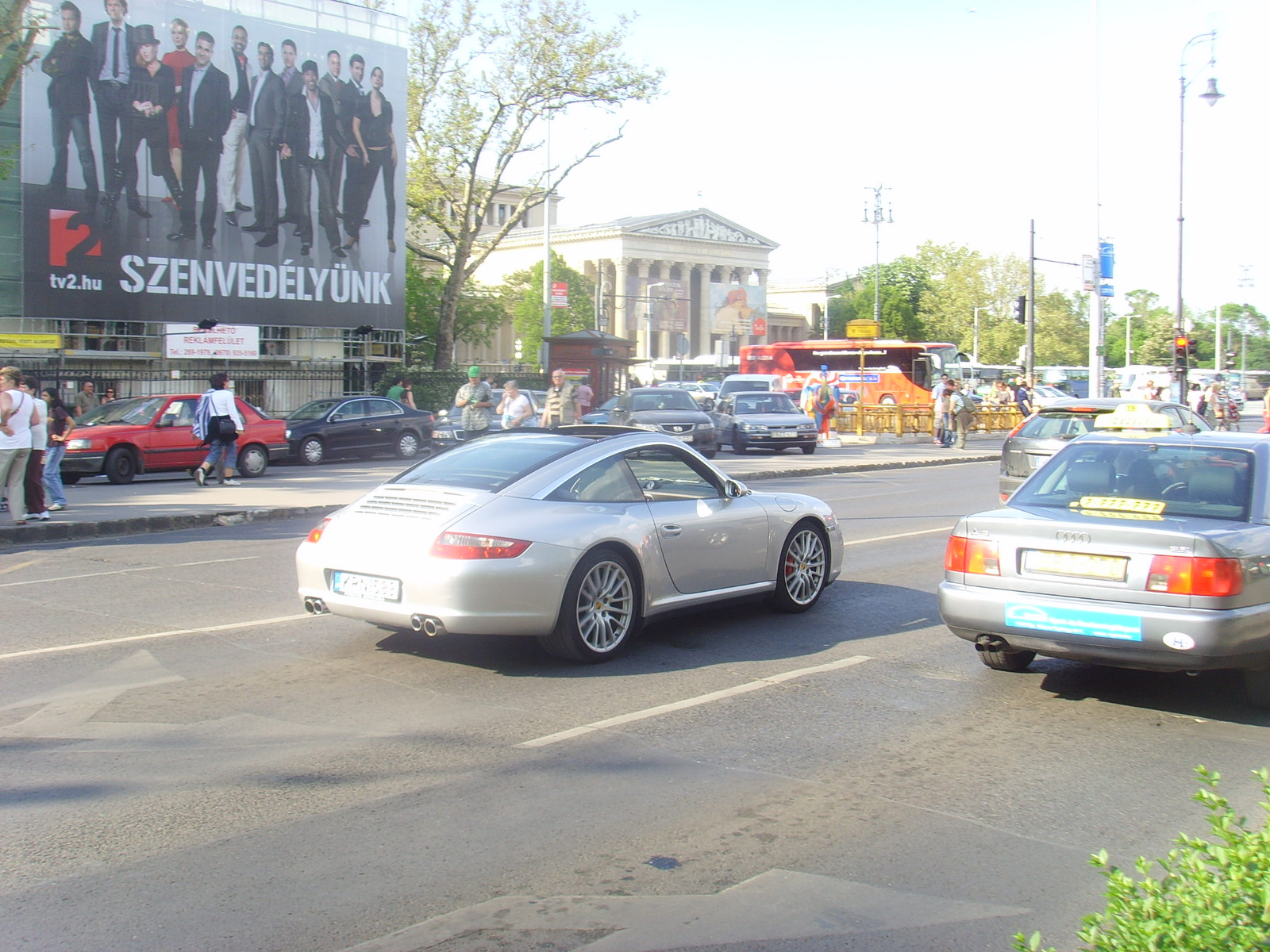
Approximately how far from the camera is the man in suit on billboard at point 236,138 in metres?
36.4

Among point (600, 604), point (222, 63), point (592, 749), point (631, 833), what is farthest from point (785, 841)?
point (222, 63)

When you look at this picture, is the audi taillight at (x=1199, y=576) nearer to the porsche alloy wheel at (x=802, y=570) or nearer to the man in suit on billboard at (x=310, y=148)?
the porsche alloy wheel at (x=802, y=570)

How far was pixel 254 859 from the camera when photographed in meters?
4.23

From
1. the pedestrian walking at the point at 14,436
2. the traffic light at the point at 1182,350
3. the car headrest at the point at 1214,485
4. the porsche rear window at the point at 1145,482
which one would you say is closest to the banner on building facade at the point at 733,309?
the traffic light at the point at 1182,350

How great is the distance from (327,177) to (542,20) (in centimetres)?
972

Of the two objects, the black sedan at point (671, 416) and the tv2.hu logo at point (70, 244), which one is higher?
the tv2.hu logo at point (70, 244)

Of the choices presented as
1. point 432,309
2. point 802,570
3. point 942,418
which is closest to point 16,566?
point 802,570

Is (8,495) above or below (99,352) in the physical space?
below

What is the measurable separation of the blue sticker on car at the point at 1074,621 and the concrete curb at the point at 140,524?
36.4ft

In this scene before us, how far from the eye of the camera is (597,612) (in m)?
7.20

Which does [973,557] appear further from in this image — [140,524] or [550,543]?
[140,524]

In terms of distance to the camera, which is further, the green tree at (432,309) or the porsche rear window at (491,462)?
the green tree at (432,309)

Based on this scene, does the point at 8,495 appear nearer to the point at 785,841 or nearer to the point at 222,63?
the point at 785,841

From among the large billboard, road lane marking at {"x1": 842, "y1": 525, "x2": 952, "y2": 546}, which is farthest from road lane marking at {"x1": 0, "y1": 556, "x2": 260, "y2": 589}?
the large billboard
